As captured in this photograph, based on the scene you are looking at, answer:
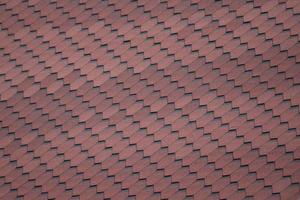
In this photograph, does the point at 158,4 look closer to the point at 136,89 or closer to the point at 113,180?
the point at 136,89

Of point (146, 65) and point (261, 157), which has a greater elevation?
point (146, 65)

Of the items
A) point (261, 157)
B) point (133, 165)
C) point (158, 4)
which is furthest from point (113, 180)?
point (158, 4)

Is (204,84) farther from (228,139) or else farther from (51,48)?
(51,48)

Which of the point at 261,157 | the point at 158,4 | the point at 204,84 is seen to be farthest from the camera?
the point at 158,4

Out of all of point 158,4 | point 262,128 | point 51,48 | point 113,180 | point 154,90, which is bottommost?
point 113,180

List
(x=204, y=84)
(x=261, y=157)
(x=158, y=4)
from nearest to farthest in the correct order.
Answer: (x=261, y=157) → (x=204, y=84) → (x=158, y=4)

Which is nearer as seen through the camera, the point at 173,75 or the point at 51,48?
the point at 173,75

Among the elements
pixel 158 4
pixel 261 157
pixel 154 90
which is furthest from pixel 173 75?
pixel 261 157
